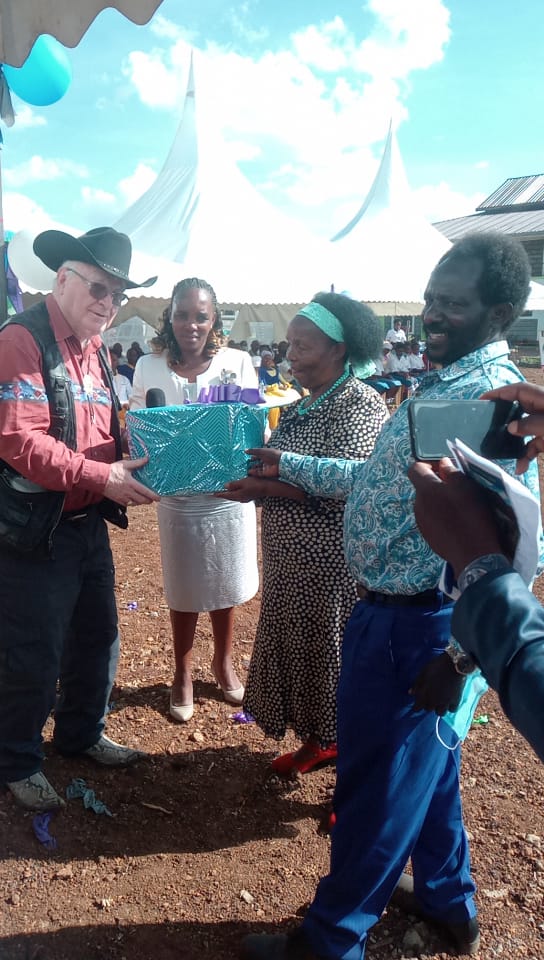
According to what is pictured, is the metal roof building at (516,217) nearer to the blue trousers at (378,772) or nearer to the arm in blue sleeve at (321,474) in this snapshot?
the arm in blue sleeve at (321,474)

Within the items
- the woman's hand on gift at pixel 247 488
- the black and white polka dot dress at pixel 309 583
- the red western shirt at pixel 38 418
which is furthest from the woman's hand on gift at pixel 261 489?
the red western shirt at pixel 38 418

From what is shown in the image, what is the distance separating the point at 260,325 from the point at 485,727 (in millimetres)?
17235

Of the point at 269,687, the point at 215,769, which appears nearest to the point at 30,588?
the point at 269,687

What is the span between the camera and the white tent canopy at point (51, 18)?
195 centimetres

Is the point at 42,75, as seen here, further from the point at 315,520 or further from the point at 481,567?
the point at 481,567

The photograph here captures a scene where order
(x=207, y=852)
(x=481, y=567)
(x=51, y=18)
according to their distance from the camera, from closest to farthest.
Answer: (x=481, y=567) < (x=51, y=18) < (x=207, y=852)

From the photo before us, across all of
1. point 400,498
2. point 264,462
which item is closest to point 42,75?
point 264,462

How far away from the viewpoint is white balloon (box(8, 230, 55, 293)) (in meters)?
9.71

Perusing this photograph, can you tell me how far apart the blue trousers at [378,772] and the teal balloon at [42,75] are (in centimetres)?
303

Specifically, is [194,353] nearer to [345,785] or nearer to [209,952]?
[345,785]

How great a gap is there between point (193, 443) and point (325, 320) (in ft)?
2.26

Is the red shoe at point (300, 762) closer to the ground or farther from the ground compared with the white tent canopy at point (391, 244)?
closer to the ground

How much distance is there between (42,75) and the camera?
3359 millimetres

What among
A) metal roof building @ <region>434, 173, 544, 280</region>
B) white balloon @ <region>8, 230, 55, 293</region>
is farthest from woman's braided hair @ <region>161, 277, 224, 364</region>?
metal roof building @ <region>434, 173, 544, 280</region>
